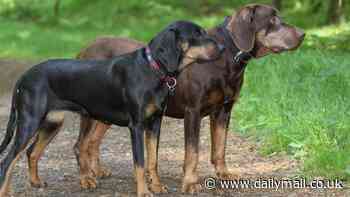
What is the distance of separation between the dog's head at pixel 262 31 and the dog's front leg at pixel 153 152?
1075 mm

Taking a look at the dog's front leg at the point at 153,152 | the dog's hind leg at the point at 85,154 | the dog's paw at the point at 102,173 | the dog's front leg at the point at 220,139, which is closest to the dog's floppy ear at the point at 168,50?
the dog's front leg at the point at 153,152

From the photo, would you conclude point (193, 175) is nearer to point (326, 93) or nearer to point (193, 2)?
point (326, 93)

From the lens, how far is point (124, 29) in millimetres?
25703

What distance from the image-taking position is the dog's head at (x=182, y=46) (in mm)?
6672

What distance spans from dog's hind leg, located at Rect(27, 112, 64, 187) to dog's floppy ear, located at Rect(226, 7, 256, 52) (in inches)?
67.4

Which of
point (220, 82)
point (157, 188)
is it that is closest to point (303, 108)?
point (220, 82)

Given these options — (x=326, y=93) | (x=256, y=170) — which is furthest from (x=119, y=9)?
(x=256, y=170)

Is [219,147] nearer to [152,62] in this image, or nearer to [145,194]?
[145,194]

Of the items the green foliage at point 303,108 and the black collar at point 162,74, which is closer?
the black collar at point 162,74

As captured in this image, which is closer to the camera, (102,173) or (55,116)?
(55,116)

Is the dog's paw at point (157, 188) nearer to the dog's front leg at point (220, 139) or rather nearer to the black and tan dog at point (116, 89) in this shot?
the black and tan dog at point (116, 89)

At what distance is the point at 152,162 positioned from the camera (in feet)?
22.9

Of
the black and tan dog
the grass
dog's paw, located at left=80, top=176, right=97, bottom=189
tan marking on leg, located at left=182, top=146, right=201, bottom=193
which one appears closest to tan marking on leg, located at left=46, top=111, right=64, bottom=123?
the black and tan dog

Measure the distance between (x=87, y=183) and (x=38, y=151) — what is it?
1.78 feet
